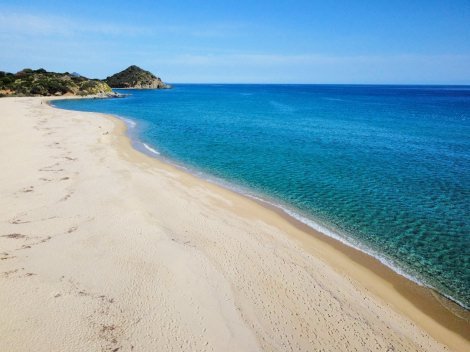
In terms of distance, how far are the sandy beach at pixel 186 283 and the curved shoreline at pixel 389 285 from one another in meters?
0.06

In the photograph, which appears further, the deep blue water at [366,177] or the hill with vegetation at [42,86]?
the hill with vegetation at [42,86]

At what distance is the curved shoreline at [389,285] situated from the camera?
1184 centimetres

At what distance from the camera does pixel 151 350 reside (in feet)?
31.8

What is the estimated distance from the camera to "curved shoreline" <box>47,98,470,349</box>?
466 inches

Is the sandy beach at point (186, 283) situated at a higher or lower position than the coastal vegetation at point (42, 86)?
lower

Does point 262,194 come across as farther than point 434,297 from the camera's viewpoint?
Yes

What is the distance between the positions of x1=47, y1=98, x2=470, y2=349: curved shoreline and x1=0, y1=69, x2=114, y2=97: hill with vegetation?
108m

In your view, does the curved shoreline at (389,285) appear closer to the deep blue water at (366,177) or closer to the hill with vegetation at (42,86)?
the deep blue water at (366,177)

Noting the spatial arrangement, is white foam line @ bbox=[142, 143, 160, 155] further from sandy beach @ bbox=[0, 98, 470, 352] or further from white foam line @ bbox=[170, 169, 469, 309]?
sandy beach @ bbox=[0, 98, 470, 352]

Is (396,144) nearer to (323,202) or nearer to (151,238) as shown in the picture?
(323,202)

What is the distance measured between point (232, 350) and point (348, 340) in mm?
4012

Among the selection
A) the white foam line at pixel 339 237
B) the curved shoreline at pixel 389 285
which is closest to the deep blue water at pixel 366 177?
the white foam line at pixel 339 237

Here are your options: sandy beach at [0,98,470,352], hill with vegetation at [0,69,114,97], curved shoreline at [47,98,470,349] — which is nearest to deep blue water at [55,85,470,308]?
curved shoreline at [47,98,470,349]

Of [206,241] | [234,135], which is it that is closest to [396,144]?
[234,135]
